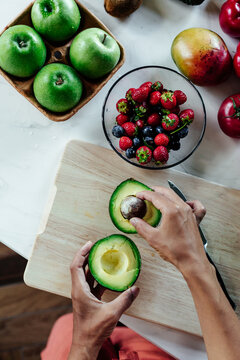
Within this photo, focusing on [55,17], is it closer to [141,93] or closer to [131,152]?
[141,93]

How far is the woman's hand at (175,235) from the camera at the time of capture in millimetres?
1019

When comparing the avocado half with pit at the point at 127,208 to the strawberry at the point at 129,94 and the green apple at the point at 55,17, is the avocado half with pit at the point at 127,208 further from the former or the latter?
the green apple at the point at 55,17

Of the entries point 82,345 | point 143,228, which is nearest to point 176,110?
point 143,228

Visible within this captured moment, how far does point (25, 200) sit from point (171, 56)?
0.62 meters

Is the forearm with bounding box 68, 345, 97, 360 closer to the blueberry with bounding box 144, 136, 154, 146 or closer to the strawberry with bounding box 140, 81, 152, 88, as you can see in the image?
the blueberry with bounding box 144, 136, 154, 146

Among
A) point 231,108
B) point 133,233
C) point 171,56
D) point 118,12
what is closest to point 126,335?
point 133,233

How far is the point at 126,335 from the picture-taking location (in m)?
1.38

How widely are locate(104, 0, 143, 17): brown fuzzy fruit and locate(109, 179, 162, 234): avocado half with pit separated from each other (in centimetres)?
50

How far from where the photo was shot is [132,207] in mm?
1067

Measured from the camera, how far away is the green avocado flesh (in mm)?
1062

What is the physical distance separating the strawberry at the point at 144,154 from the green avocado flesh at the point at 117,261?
21 centimetres

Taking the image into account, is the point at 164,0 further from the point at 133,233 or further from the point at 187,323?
the point at 187,323

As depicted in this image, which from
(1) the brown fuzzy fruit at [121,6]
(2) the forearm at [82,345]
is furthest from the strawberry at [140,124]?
(2) the forearm at [82,345]

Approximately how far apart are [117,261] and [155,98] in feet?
1.50
